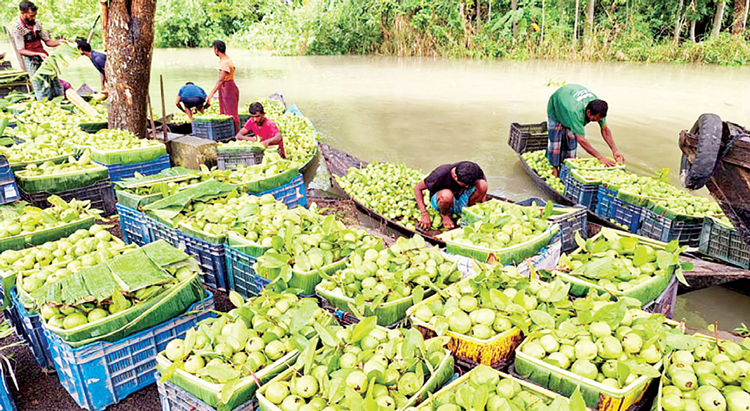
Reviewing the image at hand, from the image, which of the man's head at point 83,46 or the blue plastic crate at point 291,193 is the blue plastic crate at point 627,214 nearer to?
the blue plastic crate at point 291,193

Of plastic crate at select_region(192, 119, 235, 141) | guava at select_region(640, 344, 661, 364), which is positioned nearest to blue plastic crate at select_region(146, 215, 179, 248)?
guava at select_region(640, 344, 661, 364)

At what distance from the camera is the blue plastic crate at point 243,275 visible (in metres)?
3.37

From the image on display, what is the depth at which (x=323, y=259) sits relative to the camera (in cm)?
307

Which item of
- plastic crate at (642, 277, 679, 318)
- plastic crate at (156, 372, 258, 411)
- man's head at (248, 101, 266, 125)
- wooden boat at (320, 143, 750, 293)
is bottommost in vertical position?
wooden boat at (320, 143, 750, 293)

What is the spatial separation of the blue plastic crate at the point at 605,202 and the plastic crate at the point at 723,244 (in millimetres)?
1054

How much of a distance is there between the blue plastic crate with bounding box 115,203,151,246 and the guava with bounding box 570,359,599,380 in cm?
358

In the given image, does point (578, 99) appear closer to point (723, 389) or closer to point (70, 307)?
point (723, 389)

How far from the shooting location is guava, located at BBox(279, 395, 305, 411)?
1.96 metres

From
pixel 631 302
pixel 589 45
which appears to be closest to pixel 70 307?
pixel 631 302

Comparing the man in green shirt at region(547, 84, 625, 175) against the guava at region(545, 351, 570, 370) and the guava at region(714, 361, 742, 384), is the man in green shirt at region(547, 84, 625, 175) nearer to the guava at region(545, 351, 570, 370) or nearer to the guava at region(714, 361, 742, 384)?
the guava at region(714, 361, 742, 384)

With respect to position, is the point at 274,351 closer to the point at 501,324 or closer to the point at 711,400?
the point at 501,324

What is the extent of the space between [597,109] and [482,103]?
27.3 ft

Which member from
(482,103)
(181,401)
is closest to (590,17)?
(482,103)

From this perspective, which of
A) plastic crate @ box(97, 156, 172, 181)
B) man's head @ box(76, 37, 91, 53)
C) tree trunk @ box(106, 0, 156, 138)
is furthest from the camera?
man's head @ box(76, 37, 91, 53)
